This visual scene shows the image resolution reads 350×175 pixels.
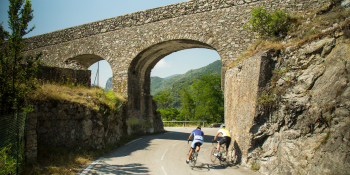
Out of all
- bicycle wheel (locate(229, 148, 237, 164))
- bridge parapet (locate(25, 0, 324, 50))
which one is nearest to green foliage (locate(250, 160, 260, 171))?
bicycle wheel (locate(229, 148, 237, 164))

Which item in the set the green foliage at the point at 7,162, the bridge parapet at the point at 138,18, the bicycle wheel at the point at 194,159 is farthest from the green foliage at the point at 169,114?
the green foliage at the point at 7,162

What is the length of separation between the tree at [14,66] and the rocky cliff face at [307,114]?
7818mm

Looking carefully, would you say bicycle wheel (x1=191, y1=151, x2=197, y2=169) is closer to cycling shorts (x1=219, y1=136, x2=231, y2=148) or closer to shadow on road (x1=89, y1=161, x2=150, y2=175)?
cycling shorts (x1=219, y1=136, x2=231, y2=148)

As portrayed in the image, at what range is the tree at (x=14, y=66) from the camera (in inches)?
276

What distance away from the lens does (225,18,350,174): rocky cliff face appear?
539cm


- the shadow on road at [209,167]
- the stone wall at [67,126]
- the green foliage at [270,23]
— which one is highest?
the green foliage at [270,23]

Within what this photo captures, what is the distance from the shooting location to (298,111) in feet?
21.8

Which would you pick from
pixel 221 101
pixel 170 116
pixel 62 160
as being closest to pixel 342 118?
pixel 62 160

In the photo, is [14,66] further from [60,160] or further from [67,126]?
[60,160]

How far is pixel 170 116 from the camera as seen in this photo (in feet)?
154

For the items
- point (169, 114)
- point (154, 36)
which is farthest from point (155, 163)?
A: point (169, 114)

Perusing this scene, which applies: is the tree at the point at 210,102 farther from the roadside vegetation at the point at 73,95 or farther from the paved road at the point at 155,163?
the paved road at the point at 155,163

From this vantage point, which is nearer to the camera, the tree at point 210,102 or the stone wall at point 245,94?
the stone wall at point 245,94

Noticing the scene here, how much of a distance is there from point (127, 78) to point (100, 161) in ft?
22.3
